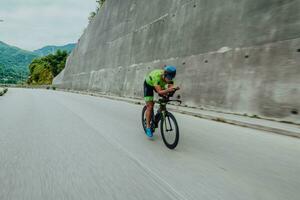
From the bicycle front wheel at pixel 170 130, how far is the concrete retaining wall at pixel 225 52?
14.7ft

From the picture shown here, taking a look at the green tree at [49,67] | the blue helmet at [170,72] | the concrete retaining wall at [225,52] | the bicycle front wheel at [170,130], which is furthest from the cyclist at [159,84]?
the green tree at [49,67]

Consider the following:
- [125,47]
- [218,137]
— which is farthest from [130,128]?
[125,47]

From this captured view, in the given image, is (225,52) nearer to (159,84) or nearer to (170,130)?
(159,84)

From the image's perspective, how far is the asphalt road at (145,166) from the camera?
3582mm

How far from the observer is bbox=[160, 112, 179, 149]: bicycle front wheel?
5961mm

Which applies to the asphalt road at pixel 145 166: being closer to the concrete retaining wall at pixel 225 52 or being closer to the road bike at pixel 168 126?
the road bike at pixel 168 126

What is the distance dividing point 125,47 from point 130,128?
840 inches

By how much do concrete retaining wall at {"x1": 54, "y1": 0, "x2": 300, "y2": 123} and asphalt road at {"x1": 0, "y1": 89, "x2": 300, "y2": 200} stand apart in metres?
2.65

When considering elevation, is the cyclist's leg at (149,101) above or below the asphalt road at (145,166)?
above

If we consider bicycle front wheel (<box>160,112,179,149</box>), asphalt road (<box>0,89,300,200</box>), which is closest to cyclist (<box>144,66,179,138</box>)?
bicycle front wheel (<box>160,112,179,149</box>)

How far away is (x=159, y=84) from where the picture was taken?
638 cm

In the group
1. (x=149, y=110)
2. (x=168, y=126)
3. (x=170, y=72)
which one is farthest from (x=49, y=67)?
(x=170, y=72)

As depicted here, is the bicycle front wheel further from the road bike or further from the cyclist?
the cyclist

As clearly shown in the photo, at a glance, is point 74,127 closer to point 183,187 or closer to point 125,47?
point 183,187
